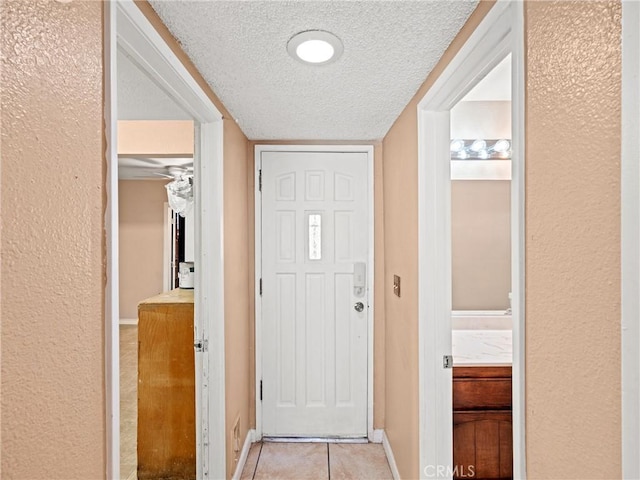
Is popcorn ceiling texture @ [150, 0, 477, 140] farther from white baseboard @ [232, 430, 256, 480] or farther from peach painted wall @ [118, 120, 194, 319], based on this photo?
peach painted wall @ [118, 120, 194, 319]

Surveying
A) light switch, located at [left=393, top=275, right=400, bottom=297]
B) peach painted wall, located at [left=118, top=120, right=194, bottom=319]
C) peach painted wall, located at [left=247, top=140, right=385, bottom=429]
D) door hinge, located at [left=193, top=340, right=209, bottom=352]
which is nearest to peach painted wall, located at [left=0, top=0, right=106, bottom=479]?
door hinge, located at [left=193, top=340, right=209, bottom=352]

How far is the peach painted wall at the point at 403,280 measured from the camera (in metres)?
2.09

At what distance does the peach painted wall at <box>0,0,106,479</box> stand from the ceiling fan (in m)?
3.36

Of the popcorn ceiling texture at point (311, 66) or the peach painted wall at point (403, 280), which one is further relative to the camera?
the peach painted wall at point (403, 280)

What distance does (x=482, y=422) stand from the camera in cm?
211

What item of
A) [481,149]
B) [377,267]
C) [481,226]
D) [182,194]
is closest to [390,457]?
[377,267]

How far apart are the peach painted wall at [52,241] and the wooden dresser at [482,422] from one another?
5.50 feet

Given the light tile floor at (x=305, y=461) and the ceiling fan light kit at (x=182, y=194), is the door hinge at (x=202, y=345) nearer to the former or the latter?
the light tile floor at (x=305, y=461)

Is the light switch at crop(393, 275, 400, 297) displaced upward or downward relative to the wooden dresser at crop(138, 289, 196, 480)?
upward

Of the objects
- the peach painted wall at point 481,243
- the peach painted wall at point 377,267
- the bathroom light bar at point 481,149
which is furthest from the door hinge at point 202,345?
the bathroom light bar at point 481,149

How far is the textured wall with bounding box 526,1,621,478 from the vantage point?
71 cm
